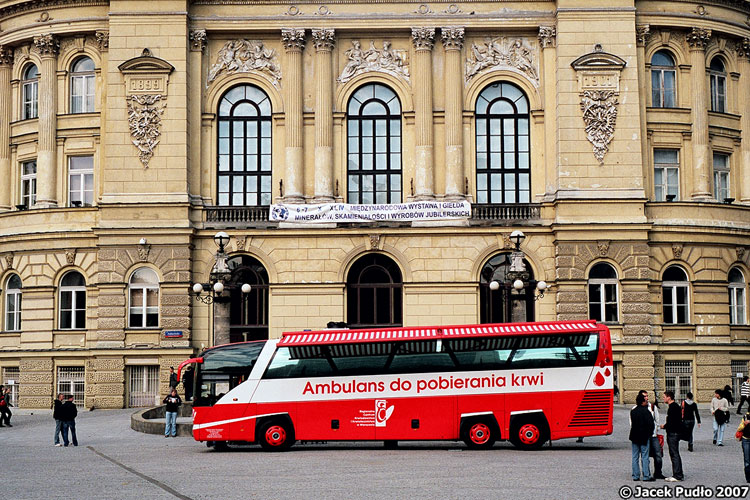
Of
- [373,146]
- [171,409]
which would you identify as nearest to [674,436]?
[171,409]

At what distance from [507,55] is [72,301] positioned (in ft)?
75.9

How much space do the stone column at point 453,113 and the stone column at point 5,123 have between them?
2092 centimetres

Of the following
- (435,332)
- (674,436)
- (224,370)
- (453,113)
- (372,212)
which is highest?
(453,113)

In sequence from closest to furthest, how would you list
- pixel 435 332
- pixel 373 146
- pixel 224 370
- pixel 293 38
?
pixel 435 332 < pixel 224 370 < pixel 293 38 < pixel 373 146

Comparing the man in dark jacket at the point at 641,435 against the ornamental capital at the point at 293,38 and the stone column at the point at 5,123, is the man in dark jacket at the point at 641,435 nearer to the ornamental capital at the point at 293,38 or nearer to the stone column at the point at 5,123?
the ornamental capital at the point at 293,38

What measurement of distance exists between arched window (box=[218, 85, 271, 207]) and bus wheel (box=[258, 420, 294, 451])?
21030 millimetres

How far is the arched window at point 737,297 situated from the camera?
175ft

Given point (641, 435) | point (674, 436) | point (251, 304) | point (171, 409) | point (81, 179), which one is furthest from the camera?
point (81, 179)

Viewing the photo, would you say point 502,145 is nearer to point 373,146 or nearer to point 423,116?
point 423,116

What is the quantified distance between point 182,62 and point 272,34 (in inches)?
173

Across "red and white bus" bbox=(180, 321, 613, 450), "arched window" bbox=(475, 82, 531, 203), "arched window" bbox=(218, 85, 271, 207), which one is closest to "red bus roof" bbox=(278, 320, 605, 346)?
"red and white bus" bbox=(180, 321, 613, 450)

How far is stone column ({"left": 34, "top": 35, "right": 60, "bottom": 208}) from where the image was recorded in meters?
53.2

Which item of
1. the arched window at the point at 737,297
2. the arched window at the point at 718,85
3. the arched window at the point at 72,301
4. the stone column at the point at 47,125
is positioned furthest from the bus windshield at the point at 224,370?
the arched window at the point at 718,85

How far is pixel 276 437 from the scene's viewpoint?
33219mm
